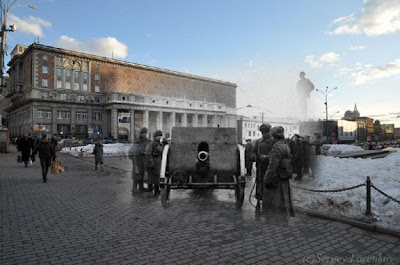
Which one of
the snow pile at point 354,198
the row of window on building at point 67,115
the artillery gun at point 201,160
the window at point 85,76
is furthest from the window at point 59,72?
the snow pile at point 354,198

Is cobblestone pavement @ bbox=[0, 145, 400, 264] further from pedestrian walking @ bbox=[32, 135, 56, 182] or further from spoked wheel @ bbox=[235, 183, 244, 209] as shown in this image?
pedestrian walking @ bbox=[32, 135, 56, 182]

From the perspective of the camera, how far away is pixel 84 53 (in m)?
77.6

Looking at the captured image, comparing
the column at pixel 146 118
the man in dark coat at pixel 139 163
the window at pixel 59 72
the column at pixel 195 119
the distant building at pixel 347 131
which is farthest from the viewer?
the column at pixel 195 119

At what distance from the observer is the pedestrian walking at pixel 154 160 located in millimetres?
8906

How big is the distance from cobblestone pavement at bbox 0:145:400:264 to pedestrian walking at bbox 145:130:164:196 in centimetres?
138

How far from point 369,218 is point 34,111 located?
74037mm

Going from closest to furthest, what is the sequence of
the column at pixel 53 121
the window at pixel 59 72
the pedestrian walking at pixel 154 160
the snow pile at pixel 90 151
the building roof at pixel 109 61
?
1. the pedestrian walking at pixel 154 160
2. the snow pile at pixel 90 151
3. the column at pixel 53 121
4. the building roof at pixel 109 61
5. the window at pixel 59 72

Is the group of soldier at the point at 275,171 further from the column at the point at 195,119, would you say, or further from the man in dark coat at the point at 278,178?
the column at the point at 195,119

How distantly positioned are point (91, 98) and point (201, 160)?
7574 cm

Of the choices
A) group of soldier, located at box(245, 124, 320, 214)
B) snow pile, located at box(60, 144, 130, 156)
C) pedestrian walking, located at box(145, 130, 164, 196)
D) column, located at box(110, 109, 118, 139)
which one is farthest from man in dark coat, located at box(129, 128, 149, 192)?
column, located at box(110, 109, 118, 139)

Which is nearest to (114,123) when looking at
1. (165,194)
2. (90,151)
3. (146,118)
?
(146,118)

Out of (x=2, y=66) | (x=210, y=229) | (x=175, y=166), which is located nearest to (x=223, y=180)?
(x=175, y=166)

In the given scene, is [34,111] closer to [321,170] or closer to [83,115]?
[83,115]

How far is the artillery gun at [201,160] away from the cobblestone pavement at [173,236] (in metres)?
0.61
